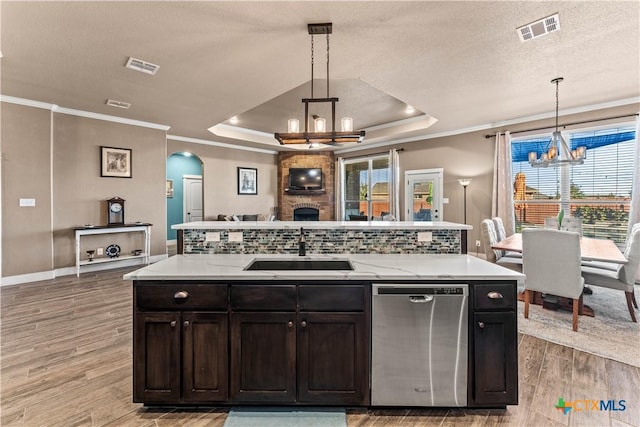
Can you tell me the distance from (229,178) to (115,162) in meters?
2.76

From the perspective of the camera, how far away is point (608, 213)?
4527 mm

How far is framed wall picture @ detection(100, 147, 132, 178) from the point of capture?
16.7ft

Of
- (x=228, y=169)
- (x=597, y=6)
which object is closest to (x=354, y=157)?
(x=228, y=169)

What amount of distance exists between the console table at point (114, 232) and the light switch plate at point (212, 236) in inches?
147

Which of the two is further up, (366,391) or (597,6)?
(597,6)

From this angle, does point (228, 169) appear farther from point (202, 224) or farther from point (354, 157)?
point (202, 224)

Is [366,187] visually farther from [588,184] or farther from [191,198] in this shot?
[191,198]

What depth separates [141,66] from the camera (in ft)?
10.3

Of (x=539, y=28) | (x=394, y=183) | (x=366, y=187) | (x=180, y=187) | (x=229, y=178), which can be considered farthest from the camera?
(x=180, y=187)

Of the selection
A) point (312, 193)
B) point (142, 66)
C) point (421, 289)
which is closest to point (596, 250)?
point (421, 289)

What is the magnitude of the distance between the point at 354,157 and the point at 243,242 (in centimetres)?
622

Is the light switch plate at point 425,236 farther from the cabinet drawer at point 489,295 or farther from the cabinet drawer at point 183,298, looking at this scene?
the cabinet drawer at point 183,298

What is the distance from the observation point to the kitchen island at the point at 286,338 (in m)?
1.67

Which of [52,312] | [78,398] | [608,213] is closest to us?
[78,398]
